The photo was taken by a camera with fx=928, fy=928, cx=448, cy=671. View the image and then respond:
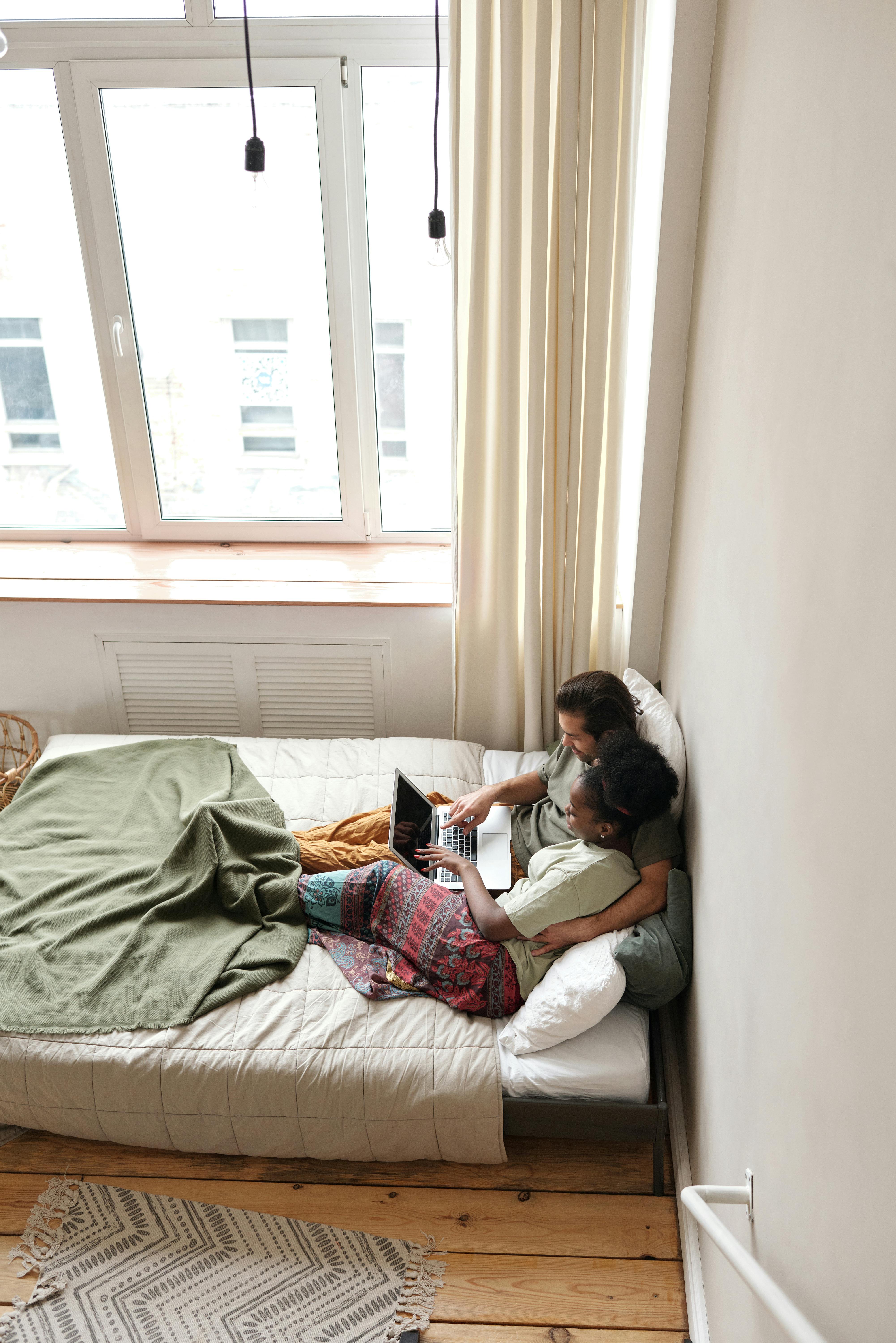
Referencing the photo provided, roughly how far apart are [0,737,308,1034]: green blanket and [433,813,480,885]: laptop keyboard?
0.35 metres

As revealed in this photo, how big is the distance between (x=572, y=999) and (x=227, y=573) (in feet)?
5.80

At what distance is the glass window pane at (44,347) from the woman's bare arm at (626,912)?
84.0 inches

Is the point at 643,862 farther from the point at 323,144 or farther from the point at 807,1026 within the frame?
the point at 323,144

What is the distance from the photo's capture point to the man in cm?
177

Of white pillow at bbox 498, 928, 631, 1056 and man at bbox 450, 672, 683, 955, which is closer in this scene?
white pillow at bbox 498, 928, 631, 1056

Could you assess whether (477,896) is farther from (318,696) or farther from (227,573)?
(227,573)

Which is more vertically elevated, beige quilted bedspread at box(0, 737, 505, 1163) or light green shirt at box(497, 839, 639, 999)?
light green shirt at box(497, 839, 639, 999)

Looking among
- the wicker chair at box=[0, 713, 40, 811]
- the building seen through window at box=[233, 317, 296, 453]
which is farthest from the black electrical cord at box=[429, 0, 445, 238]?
the wicker chair at box=[0, 713, 40, 811]

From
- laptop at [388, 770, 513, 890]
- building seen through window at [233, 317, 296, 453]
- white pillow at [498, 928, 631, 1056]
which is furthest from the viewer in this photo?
building seen through window at [233, 317, 296, 453]

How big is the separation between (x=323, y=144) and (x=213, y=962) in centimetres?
217

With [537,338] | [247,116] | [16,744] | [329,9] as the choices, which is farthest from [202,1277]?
[329,9]

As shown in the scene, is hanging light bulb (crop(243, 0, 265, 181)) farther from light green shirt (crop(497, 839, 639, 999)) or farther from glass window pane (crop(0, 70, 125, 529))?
light green shirt (crop(497, 839, 639, 999))

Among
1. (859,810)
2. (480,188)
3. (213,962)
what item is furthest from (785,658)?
(480,188)

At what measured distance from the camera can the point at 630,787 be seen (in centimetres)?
174
